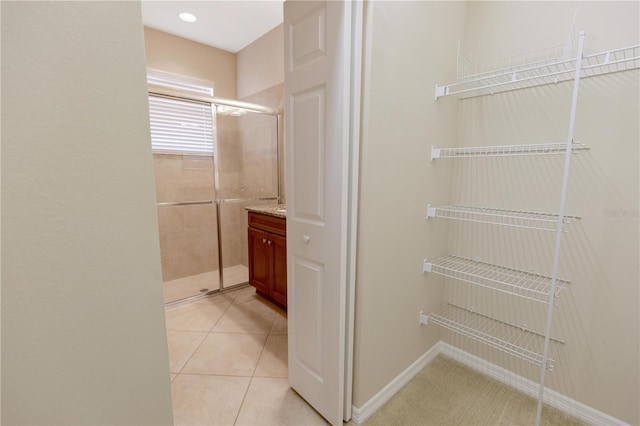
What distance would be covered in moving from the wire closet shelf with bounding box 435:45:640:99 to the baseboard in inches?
66.3

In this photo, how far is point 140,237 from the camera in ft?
2.25

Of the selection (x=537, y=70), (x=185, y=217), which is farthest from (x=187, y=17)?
(x=537, y=70)

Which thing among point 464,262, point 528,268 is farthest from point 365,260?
point 528,268

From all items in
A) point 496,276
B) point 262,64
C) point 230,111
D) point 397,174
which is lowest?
point 496,276

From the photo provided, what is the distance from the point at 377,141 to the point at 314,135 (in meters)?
0.30

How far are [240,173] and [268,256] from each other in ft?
3.68

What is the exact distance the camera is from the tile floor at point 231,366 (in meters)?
1.59

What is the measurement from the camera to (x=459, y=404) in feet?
5.41

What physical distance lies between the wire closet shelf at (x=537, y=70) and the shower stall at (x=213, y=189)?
2.04 meters

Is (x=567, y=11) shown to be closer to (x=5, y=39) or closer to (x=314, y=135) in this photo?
(x=314, y=135)

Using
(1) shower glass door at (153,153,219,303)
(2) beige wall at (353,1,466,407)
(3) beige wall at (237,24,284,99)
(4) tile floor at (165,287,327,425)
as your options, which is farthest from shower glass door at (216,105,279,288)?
(2) beige wall at (353,1,466,407)

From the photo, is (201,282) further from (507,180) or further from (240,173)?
(507,180)

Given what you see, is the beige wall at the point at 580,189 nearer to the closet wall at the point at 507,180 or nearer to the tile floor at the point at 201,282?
the closet wall at the point at 507,180

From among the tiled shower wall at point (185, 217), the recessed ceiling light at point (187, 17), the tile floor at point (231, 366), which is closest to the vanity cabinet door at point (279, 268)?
the tile floor at point (231, 366)
